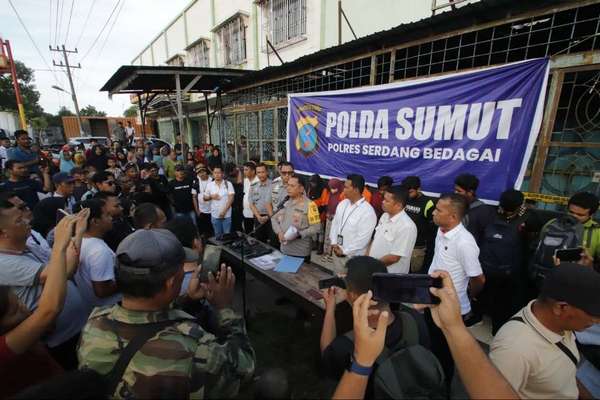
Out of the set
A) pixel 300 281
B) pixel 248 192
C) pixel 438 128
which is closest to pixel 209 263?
pixel 300 281

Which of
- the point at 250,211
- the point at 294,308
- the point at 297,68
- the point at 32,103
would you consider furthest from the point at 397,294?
the point at 32,103

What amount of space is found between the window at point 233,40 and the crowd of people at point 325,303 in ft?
32.2

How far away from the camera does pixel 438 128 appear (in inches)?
148

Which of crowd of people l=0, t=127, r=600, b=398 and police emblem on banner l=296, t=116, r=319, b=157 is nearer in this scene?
crowd of people l=0, t=127, r=600, b=398

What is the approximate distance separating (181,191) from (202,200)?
0.45 metres

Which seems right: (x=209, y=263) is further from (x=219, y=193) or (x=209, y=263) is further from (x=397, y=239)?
(x=219, y=193)

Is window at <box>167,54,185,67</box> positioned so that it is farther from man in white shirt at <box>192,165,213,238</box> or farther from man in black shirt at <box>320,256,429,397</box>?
man in black shirt at <box>320,256,429,397</box>

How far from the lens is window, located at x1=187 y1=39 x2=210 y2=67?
13781 mm

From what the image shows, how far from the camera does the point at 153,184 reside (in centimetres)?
521

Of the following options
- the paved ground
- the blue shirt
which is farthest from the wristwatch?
the blue shirt

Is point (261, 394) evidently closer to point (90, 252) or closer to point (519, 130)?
point (90, 252)

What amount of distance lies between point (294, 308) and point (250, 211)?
2.09m

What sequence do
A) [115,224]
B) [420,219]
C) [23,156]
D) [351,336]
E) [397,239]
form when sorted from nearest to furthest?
[351,336]
[397,239]
[115,224]
[420,219]
[23,156]

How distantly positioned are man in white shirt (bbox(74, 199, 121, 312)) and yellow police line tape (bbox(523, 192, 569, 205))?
450cm
